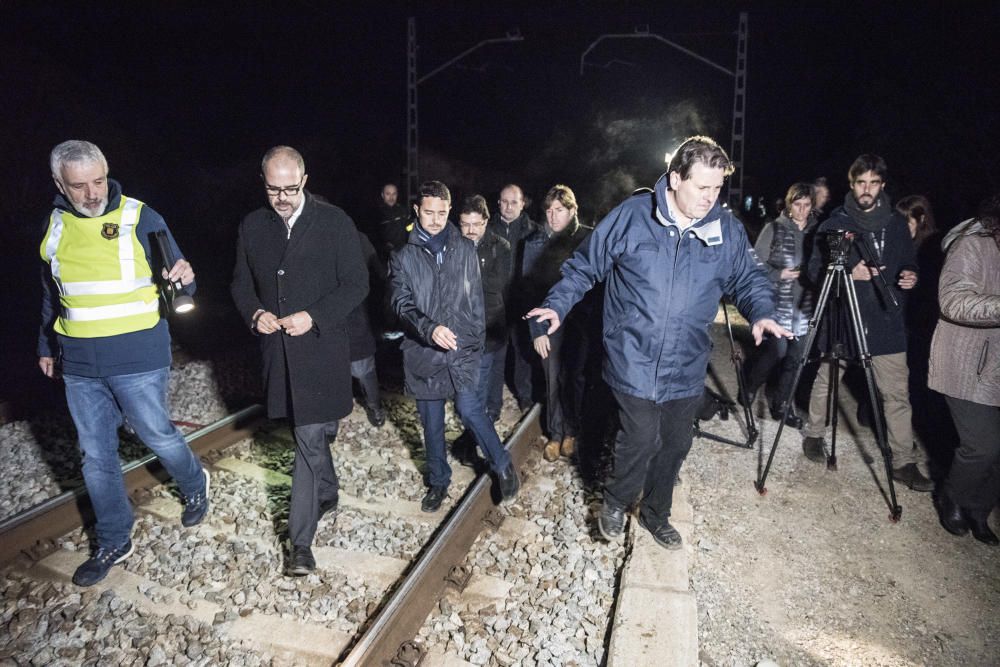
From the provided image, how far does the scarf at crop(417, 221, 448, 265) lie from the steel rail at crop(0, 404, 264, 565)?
247cm

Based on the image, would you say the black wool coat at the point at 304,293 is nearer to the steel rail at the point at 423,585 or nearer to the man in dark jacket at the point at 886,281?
the steel rail at the point at 423,585

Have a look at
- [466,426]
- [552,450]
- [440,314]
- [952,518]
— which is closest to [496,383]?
[552,450]

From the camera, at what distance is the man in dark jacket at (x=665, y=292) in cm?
329

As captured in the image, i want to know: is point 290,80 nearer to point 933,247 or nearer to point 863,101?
point 863,101

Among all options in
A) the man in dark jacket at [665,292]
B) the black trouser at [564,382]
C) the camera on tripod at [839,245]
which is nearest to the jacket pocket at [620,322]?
the man in dark jacket at [665,292]

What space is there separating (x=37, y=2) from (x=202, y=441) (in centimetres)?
1769

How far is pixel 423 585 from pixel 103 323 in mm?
2262

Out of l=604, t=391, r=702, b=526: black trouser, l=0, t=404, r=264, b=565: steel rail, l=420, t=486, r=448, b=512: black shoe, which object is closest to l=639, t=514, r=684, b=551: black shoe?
l=604, t=391, r=702, b=526: black trouser

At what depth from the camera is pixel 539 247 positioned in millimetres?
5766

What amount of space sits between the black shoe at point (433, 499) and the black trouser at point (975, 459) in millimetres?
3355

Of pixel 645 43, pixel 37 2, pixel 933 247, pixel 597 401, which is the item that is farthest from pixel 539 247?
pixel 645 43

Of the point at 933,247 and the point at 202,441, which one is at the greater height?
the point at 933,247

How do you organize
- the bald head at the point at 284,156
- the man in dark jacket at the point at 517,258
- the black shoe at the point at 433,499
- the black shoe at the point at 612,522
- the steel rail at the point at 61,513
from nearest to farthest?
the bald head at the point at 284,156 < the steel rail at the point at 61,513 < the black shoe at the point at 612,522 < the black shoe at the point at 433,499 < the man in dark jacket at the point at 517,258

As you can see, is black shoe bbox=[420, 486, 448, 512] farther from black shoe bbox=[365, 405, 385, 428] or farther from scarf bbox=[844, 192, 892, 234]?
scarf bbox=[844, 192, 892, 234]
